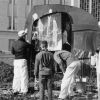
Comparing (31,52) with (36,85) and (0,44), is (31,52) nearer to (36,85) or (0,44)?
(36,85)

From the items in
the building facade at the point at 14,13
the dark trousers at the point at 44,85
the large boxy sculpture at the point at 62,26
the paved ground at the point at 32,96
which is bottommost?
the paved ground at the point at 32,96

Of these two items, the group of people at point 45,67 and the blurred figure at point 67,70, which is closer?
the group of people at point 45,67

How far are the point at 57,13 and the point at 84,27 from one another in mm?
1068

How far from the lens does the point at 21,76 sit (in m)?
10.9

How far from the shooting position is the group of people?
29.5ft

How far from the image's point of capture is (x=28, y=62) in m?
11.5

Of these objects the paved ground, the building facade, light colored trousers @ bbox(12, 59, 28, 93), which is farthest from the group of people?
the building facade

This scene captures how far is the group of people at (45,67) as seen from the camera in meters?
9.00

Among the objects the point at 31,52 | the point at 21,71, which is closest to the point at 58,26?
the point at 31,52

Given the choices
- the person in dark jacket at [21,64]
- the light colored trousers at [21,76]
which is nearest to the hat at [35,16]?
the person in dark jacket at [21,64]

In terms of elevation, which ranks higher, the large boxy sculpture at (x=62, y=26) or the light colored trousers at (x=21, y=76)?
the large boxy sculpture at (x=62, y=26)

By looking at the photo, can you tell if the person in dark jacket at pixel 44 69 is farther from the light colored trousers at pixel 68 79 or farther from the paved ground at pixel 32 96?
the paved ground at pixel 32 96

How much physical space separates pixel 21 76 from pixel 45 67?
204 centimetres

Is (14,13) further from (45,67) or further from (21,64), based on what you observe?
(45,67)
